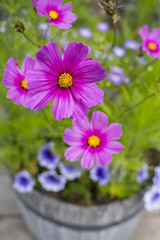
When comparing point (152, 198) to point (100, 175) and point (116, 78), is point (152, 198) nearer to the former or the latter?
point (100, 175)

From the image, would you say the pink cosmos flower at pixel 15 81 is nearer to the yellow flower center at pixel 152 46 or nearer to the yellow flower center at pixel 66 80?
the yellow flower center at pixel 66 80

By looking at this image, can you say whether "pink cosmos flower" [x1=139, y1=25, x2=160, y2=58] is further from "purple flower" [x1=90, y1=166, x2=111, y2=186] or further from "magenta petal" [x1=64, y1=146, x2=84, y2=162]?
"purple flower" [x1=90, y1=166, x2=111, y2=186]

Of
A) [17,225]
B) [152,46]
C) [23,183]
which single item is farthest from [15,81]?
[17,225]

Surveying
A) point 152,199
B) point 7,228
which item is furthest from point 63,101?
point 7,228

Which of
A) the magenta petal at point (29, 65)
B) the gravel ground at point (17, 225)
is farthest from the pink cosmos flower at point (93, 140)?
the gravel ground at point (17, 225)

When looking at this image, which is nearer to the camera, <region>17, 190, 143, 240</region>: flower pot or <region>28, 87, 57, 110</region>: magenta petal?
<region>28, 87, 57, 110</region>: magenta petal

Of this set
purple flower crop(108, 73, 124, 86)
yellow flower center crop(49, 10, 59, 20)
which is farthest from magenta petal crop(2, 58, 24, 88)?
purple flower crop(108, 73, 124, 86)
